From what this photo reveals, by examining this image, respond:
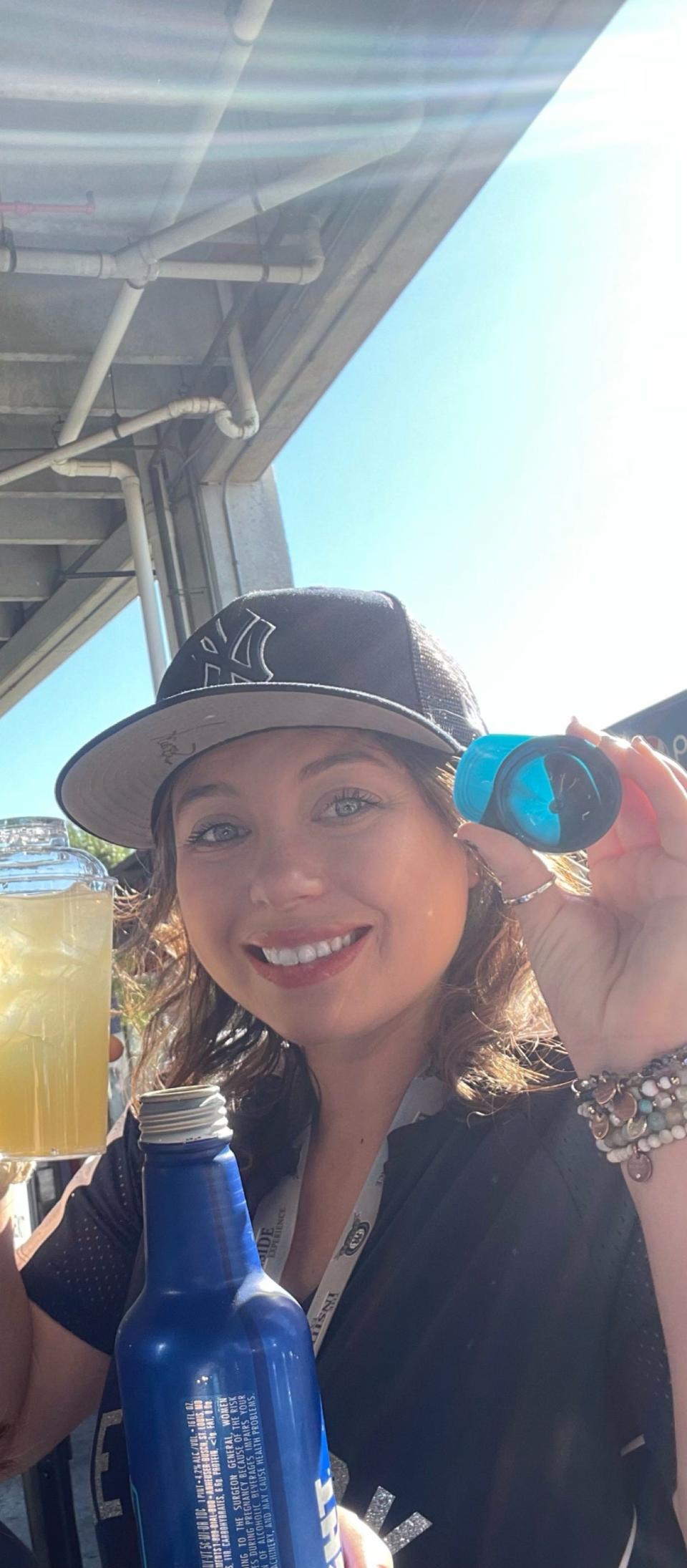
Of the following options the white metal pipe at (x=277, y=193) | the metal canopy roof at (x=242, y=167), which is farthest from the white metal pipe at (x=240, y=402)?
the white metal pipe at (x=277, y=193)

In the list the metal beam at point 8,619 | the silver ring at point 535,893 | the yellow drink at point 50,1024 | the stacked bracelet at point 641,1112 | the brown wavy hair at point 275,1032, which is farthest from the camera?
the metal beam at point 8,619

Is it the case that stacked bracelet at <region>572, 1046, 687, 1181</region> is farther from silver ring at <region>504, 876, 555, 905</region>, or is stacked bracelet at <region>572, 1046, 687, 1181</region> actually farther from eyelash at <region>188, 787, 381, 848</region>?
eyelash at <region>188, 787, 381, 848</region>

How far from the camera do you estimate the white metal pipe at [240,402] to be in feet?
11.3

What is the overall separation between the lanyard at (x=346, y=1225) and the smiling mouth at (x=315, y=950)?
0.20 m

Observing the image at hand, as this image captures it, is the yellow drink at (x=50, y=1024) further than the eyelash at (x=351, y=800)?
No

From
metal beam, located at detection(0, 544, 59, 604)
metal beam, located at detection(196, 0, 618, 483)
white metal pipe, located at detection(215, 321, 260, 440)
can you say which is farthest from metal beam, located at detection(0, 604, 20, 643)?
white metal pipe, located at detection(215, 321, 260, 440)

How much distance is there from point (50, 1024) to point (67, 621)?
4.18 metres

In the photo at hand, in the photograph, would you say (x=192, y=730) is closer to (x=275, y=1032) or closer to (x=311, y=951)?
(x=311, y=951)

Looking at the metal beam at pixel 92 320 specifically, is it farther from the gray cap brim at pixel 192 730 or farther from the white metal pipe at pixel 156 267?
the gray cap brim at pixel 192 730

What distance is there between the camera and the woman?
0.91 metres

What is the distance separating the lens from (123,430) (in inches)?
145

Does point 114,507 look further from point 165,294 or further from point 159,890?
point 159,890

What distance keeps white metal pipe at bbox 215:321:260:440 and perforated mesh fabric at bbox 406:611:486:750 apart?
8.02ft

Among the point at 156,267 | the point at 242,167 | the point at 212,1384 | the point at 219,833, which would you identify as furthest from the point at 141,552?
the point at 212,1384
